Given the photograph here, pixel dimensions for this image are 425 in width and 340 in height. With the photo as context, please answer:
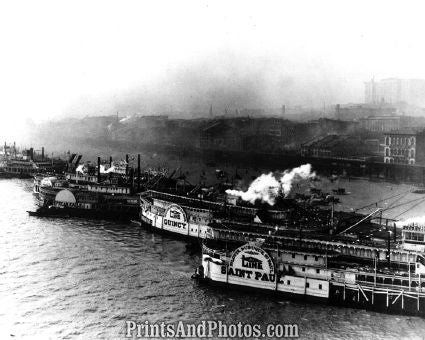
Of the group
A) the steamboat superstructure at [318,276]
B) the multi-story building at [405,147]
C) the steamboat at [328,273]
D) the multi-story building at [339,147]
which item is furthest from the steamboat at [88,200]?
the multi-story building at [339,147]

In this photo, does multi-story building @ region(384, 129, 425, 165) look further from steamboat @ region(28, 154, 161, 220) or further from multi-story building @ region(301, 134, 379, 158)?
steamboat @ region(28, 154, 161, 220)

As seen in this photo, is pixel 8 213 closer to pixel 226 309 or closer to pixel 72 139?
pixel 226 309

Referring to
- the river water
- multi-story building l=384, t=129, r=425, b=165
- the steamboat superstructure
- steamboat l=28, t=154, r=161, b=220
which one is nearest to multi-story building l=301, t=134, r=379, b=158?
multi-story building l=384, t=129, r=425, b=165

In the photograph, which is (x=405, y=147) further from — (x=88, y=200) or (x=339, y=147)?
(x=88, y=200)

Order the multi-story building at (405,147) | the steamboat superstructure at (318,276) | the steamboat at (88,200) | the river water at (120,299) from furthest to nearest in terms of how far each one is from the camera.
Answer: the multi-story building at (405,147) → the steamboat at (88,200) → the steamboat superstructure at (318,276) → the river water at (120,299)

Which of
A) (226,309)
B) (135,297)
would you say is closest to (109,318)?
(135,297)

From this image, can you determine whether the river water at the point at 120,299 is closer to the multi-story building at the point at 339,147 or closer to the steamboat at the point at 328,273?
the steamboat at the point at 328,273
